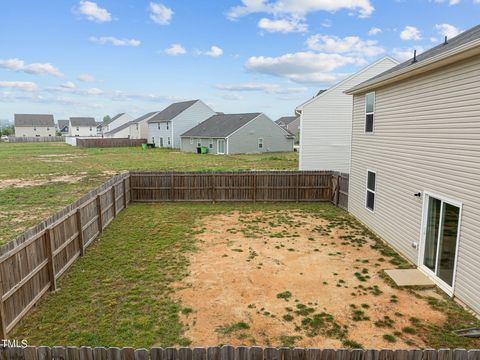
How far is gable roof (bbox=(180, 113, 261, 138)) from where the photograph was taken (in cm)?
4295

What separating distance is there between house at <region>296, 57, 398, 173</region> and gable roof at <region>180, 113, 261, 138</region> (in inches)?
815

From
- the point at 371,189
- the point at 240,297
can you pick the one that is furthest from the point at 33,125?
the point at 240,297

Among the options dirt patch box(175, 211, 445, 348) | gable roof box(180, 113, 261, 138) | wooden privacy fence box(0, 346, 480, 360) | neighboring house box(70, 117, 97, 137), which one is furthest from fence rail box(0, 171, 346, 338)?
neighboring house box(70, 117, 97, 137)

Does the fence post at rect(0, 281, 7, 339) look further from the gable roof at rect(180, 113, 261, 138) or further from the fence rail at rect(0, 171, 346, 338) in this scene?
the gable roof at rect(180, 113, 261, 138)

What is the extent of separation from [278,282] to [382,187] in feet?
19.2

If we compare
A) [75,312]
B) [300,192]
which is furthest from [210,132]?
[75,312]

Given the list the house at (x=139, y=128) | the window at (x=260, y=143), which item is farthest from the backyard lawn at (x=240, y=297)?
the house at (x=139, y=128)

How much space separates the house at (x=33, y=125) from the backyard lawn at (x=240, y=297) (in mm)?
102692

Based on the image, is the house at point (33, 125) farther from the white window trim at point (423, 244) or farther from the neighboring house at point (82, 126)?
the white window trim at point (423, 244)

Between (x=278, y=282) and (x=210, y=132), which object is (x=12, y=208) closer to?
(x=278, y=282)

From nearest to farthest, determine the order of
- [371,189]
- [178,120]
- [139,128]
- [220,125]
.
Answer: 1. [371,189]
2. [220,125]
3. [178,120]
4. [139,128]

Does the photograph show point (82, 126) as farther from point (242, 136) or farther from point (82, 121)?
point (242, 136)

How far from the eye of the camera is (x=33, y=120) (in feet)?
321

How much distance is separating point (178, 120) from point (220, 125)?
9.53 metres
